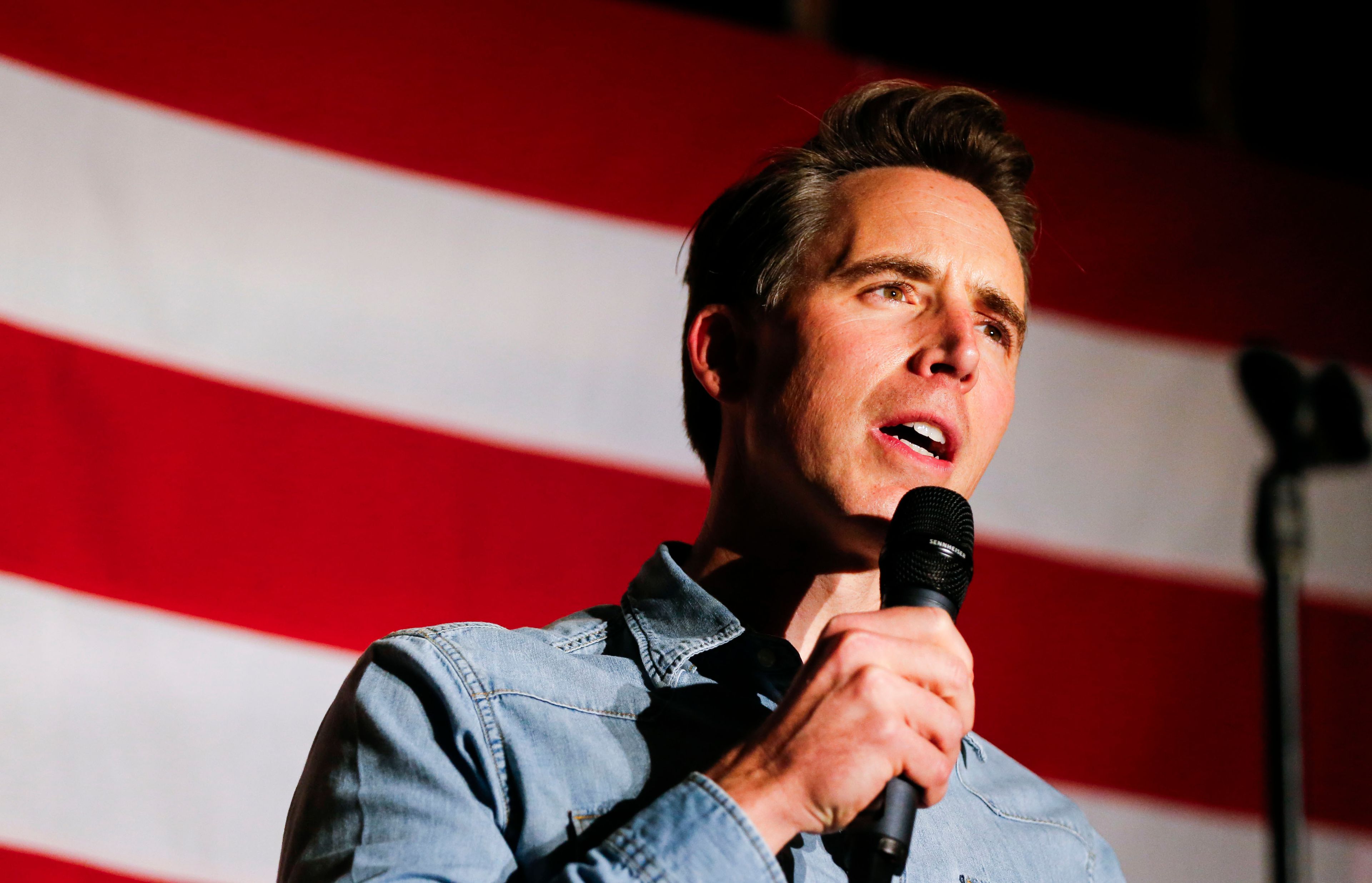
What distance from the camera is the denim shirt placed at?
2.85 ft

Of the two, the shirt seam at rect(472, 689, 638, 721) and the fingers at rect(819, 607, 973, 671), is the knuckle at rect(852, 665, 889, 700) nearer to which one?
the fingers at rect(819, 607, 973, 671)

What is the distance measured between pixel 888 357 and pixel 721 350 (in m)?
0.28

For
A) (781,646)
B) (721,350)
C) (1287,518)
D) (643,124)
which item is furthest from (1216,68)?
(781,646)

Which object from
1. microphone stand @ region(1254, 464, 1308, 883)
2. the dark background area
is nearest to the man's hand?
microphone stand @ region(1254, 464, 1308, 883)

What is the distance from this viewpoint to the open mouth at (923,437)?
1161 mm

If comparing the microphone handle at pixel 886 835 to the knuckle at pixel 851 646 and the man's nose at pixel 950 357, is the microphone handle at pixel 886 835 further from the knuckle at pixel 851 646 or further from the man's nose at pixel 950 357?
the man's nose at pixel 950 357

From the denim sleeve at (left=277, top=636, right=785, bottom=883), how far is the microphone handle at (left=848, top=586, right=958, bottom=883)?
71mm

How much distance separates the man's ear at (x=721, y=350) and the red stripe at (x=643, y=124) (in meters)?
0.87

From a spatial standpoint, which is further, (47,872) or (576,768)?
(47,872)

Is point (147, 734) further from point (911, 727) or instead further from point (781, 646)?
point (911, 727)

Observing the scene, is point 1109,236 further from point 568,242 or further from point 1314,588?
point 568,242

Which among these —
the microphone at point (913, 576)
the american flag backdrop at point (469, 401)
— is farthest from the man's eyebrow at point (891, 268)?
the american flag backdrop at point (469, 401)

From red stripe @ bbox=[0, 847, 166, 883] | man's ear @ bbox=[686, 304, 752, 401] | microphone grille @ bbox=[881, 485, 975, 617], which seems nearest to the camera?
microphone grille @ bbox=[881, 485, 975, 617]

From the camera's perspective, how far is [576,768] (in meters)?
1.00
